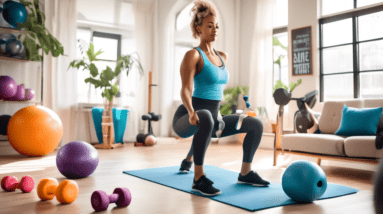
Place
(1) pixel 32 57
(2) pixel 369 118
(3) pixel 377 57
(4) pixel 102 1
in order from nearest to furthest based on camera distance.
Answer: (2) pixel 369 118
(1) pixel 32 57
(3) pixel 377 57
(4) pixel 102 1

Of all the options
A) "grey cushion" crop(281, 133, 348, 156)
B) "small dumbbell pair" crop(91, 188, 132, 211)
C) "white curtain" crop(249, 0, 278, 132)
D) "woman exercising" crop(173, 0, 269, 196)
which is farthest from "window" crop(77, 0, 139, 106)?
"small dumbbell pair" crop(91, 188, 132, 211)

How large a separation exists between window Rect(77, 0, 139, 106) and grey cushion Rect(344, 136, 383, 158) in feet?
13.1

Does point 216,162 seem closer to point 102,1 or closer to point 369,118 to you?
point 369,118

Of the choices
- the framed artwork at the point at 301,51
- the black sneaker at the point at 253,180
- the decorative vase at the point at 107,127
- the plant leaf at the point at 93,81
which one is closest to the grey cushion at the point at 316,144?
the black sneaker at the point at 253,180

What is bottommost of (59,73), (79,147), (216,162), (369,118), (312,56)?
(216,162)

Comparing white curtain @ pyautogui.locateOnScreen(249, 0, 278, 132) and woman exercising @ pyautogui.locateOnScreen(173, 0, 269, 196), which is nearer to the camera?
woman exercising @ pyautogui.locateOnScreen(173, 0, 269, 196)

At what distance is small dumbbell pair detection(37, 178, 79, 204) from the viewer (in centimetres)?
185

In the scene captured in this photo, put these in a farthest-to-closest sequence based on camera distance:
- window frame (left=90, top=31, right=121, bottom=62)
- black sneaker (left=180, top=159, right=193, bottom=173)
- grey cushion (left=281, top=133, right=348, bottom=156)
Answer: window frame (left=90, top=31, right=121, bottom=62), grey cushion (left=281, top=133, right=348, bottom=156), black sneaker (left=180, top=159, right=193, bottom=173)

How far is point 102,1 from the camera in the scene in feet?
19.5

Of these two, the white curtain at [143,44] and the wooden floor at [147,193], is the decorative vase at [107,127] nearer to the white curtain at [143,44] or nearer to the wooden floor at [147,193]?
the white curtain at [143,44]

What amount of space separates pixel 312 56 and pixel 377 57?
0.98 metres

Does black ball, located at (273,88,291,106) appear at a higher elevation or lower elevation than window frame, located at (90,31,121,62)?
lower

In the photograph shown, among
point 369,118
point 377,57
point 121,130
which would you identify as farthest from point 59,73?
point 377,57

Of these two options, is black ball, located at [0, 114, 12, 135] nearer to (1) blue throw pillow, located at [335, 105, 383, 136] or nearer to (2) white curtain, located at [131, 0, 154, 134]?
(2) white curtain, located at [131, 0, 154, 134]
